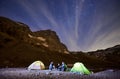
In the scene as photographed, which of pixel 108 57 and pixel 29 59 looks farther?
pixel 108 57

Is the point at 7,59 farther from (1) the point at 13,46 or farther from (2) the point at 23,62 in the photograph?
(1) the point at 13,46

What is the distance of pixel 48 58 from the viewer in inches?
3014

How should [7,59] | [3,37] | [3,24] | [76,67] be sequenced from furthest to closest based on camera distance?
1. [3,24]
2. [3,37]
3. [7,59]
4. [76,67]

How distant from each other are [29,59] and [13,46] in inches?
401

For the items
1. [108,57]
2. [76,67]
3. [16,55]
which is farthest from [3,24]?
[108,57]

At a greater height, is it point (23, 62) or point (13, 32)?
point (13, 32)

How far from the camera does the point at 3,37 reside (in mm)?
77625

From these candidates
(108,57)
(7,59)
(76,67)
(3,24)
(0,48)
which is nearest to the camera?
(76,67)

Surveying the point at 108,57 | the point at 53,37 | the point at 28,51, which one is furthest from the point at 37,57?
the point at 108,57

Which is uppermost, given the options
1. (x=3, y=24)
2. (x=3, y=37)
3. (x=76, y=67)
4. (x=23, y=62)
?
(x=3, y=24)

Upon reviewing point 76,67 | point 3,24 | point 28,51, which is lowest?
point 76,67

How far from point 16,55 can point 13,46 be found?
7.68 metres

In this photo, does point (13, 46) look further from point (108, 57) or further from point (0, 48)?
point (108, 57)

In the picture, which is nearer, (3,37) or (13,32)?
(3,37)
